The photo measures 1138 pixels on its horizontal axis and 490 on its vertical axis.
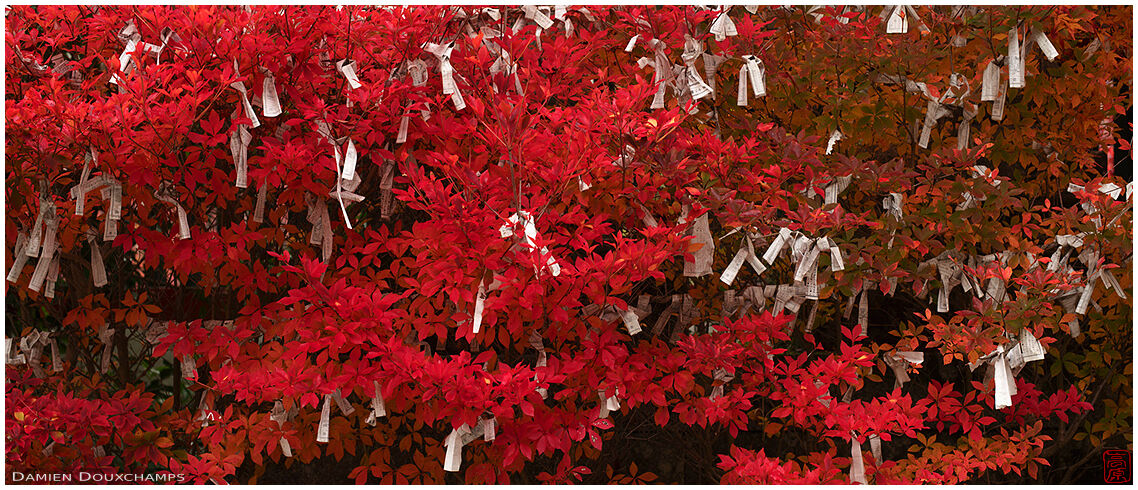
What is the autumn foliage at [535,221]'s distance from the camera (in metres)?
2.65

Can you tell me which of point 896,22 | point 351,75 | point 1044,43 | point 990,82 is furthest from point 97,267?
point 1044,43

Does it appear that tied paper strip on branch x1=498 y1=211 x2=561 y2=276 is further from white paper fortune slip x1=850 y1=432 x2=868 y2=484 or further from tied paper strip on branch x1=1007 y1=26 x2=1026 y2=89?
tied paper strip on branch x1=1007 y1=26 x2=1026 y2=89

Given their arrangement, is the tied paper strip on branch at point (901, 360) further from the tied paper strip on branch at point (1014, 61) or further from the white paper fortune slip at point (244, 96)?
the white paper fortune slip at point (244, 96)

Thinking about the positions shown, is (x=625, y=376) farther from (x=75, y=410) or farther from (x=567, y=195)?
(x=75, y=410)

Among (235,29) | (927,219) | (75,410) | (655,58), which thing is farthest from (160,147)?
(927,219)

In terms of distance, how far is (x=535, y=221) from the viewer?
2.60 meters

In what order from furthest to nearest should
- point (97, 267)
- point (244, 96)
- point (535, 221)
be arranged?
1. point (97, 267)
2. point (244, 96)
3. point (535, 221)

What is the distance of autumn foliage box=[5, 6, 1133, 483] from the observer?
265cm

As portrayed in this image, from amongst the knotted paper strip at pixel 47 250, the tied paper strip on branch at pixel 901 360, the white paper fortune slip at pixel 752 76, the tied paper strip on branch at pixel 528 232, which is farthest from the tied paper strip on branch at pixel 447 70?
the tied paper strip on branch at pixel 901 360

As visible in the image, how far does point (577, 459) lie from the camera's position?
3.39m

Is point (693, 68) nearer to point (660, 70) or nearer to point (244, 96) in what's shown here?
point (660, 70)

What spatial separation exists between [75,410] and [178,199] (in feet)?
2.75

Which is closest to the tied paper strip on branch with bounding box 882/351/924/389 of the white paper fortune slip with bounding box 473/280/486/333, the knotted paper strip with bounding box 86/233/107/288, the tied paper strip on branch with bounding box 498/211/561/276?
the tied paper strip on branch with bounding box 498/211/561/276

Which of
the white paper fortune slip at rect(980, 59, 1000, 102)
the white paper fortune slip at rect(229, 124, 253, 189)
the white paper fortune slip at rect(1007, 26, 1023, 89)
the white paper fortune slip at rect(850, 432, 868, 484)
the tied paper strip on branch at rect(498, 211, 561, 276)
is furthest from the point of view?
the white paper fortune slip at rect(980, 59, 1000, 102)
